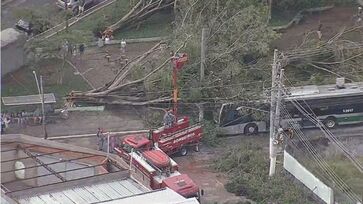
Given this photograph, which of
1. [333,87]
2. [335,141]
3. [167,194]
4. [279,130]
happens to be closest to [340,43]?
[333,87]

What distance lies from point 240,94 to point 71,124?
5.33 metres

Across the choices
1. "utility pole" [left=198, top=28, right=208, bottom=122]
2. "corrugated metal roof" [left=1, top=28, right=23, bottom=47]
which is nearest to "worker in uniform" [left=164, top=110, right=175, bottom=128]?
"utility pole" [left=198, top=28, right=208, bottom=122]

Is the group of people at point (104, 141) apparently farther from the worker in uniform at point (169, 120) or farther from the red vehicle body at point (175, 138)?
the worker in uniform at point (169, 120)

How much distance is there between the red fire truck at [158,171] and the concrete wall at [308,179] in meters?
2.79

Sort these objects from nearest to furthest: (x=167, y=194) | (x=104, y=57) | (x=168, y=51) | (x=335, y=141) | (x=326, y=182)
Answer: (x=167, y=194), (x=326, y=182), (x=335, y=141), (x=168, y=51), (x=104, y=57)

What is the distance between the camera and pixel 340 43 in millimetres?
30344

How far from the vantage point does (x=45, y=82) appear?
102ft

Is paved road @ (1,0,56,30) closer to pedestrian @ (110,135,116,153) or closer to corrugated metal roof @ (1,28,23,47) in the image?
corrugated metal roof @ (1,28,23,47)

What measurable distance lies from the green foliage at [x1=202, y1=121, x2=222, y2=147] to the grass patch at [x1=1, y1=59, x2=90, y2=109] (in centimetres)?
493

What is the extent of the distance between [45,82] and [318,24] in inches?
449

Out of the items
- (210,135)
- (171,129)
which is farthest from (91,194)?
(210,135)

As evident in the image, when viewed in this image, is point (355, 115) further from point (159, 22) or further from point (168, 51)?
point (159, 22)

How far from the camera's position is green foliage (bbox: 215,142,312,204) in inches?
942

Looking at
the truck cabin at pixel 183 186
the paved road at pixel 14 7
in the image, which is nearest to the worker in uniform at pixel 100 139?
the truck cabin at pixel 183 186
